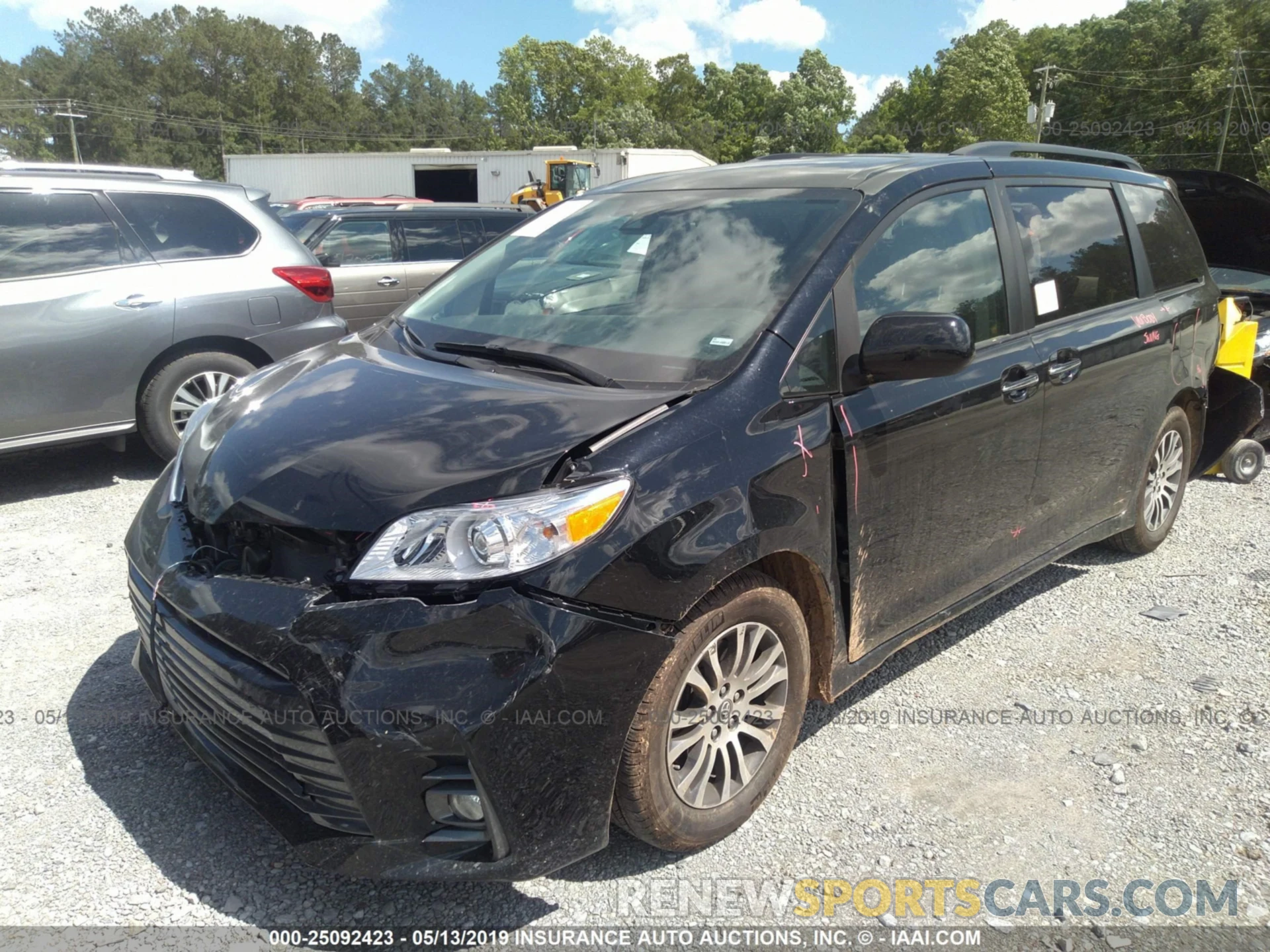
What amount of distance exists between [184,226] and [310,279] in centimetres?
78

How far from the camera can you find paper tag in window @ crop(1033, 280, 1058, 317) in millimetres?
3658

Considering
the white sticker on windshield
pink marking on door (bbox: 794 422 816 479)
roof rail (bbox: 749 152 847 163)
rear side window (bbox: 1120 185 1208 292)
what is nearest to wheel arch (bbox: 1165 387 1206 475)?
rear side window (bbox: 1120 185 1208 292)

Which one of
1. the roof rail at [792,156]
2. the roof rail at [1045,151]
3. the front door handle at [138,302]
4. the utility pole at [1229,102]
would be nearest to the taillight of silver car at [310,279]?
the front door handle at [138,302]

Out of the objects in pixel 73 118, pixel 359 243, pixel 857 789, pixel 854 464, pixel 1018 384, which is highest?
pixel 73 118

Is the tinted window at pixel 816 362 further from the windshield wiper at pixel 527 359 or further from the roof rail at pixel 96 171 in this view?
the roof rail at pixel 96 171

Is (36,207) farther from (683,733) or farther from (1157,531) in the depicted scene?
(1157,531)

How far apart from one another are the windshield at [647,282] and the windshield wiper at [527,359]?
4cm

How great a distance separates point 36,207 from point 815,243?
471 centimetres

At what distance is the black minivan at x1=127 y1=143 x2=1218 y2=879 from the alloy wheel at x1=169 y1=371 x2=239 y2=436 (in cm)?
275

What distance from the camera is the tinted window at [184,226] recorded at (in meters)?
5.77

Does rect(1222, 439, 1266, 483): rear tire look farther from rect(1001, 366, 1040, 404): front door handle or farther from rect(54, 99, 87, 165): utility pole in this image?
rect(54, 99, 87, 165): utility pole

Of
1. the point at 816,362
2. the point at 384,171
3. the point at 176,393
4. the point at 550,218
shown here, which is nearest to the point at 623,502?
the point at 816,362

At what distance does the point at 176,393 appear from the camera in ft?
18.9

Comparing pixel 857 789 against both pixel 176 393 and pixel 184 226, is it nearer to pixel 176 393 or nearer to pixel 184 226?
pixel 176 393
